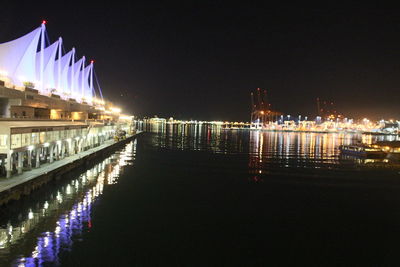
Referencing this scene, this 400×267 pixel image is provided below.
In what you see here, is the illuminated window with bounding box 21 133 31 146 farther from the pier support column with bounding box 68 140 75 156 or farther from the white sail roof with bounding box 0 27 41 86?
the white sail roof with bounding box 0 27 41 86

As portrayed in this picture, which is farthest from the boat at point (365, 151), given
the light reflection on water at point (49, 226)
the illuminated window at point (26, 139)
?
the illuminated window at point (26, 139)

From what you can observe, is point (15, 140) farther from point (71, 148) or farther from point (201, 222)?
point (71, 148)

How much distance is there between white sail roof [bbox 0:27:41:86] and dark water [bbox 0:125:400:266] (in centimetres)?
1071

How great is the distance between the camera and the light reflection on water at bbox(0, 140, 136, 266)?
9.71 metres

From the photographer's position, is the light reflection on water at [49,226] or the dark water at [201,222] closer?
the light reflection on water at [49,226]

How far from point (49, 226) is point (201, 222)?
15.5 ft

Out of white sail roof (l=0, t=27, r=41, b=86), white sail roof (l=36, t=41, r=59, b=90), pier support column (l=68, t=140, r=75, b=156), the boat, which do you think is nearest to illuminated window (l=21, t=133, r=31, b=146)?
pier support column (l=68, t=140, r=75, b=156)

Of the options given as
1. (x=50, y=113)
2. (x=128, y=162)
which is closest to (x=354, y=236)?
(x=128, y=162)

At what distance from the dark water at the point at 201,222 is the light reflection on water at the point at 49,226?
0.03 m

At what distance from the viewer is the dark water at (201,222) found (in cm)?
1024

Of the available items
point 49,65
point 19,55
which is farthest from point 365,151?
point 19,55

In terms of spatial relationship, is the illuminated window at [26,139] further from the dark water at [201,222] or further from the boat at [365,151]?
the boat at [365,151]

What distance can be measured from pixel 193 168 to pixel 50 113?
13.2 metres

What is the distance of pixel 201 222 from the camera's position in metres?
13.3
